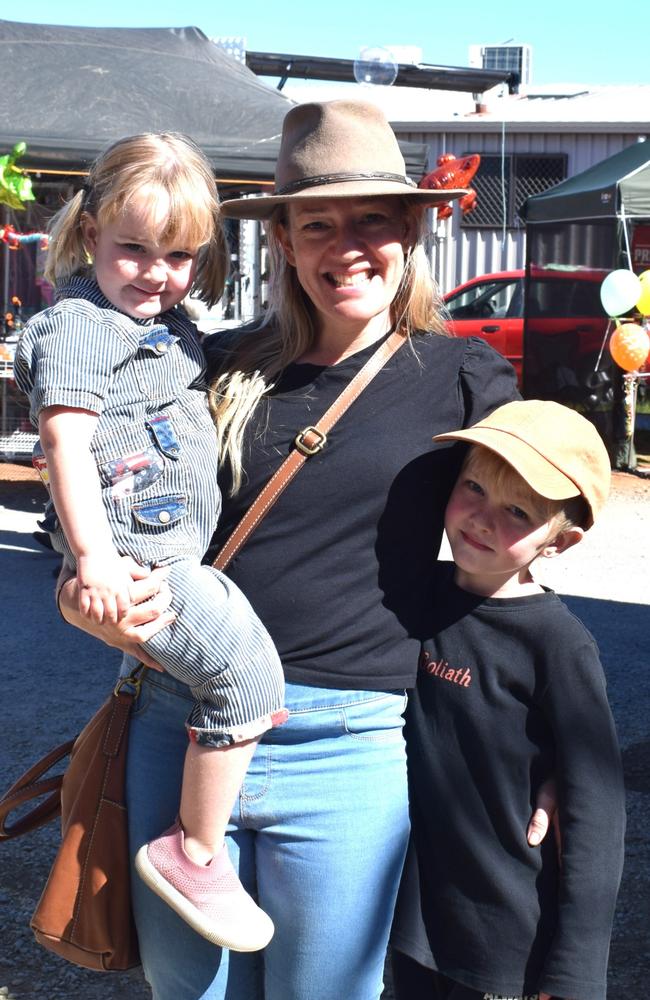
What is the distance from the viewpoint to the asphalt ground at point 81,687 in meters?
3.25

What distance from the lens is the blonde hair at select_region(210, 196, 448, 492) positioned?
199 cm

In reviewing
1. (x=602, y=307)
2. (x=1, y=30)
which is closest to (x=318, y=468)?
(x=602, y=307)

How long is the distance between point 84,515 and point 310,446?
15.0 inches

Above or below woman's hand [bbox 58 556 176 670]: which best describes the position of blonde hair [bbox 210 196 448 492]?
above

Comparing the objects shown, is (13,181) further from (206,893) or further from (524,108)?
(524,108)

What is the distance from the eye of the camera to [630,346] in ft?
34.3

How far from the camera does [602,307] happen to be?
11.6m

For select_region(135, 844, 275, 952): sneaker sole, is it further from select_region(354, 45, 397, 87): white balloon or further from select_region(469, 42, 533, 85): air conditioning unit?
select_region(469, 42, 533, 85): air conditioning unit

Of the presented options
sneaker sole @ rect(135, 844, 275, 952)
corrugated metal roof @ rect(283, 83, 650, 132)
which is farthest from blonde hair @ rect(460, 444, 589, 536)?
corrugated metal roof @ rect(283, 83, 650, 132)

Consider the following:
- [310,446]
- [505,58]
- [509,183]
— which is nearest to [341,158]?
[310,446]

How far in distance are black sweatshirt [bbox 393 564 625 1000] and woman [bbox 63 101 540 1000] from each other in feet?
0.22

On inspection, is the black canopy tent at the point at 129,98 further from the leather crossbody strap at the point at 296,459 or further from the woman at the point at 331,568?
the leather crossbody strap at the point at 296,459

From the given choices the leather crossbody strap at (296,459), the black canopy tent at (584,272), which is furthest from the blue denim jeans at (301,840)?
the black canopy tent at (584,272)

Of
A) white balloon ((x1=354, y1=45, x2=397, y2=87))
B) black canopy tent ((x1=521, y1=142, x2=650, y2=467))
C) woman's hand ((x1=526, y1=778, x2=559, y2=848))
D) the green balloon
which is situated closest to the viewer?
woman's hand ((x1=526, y1=778, x2=559, y2=848))
